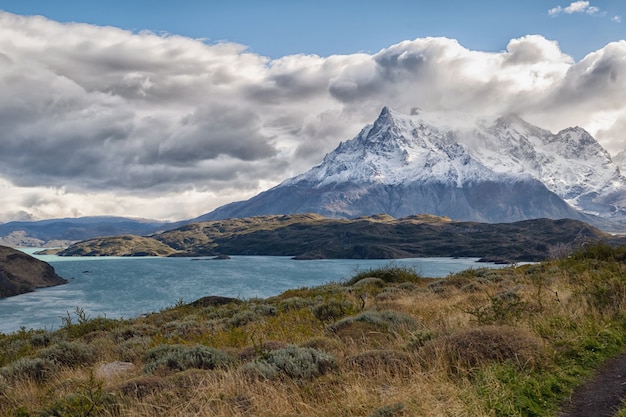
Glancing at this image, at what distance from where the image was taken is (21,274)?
174m

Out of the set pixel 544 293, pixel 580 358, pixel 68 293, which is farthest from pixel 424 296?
pixel 68 293

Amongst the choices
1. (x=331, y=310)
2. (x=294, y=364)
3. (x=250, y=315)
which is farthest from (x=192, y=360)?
(x=250, y=315)

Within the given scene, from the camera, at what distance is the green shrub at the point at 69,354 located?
15015mm

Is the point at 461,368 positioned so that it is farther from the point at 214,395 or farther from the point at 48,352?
the point at 48,352

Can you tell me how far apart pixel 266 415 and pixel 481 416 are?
10.4ft

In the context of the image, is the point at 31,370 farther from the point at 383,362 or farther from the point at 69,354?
the point at 383,362

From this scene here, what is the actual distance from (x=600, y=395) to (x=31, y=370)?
14.4 m

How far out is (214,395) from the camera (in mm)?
8039

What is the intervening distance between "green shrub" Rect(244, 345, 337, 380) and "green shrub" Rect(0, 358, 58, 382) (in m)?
7.39

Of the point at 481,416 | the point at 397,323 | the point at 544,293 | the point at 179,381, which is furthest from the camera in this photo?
the point at 544,293

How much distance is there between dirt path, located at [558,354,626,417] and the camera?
700 cm

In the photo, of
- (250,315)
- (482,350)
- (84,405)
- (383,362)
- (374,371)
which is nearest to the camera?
(84,405)

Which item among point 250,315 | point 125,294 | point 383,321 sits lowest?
point 125,294

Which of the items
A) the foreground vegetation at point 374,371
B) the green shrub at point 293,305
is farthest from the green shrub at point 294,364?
the green shrub at point 293,305
